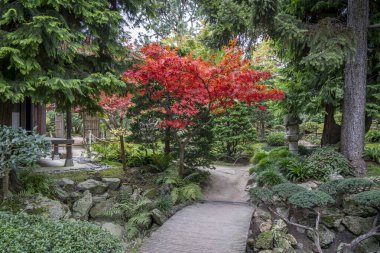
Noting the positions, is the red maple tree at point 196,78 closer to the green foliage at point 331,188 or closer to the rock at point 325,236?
the green foliage at point 331,188

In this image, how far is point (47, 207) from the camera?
16.3 ft

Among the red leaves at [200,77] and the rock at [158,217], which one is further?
the red leaves at [200,77]

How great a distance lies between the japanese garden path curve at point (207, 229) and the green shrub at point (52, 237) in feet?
3.24

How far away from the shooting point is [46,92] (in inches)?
187

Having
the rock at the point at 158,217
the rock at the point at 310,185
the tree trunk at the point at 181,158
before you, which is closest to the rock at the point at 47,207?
the rock at the point at 158,217

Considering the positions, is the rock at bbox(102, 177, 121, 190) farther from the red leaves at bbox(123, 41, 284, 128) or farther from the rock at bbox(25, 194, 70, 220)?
the red leaves at bbox(123, 41, 284, 128)

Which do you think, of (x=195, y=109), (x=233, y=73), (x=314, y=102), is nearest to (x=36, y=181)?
(x=195, y=109)

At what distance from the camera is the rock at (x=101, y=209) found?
556 cm

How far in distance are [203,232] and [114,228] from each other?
1617 millimetres

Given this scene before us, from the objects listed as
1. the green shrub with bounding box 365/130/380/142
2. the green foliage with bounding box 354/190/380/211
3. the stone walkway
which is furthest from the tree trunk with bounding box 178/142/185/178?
the green shrub with bounding box 365/130/380/142

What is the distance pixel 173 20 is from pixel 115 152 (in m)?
9.71

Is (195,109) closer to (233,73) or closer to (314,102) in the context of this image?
(233,73)

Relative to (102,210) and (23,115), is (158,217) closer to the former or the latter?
(102,210)

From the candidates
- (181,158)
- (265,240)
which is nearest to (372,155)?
(265,240)
